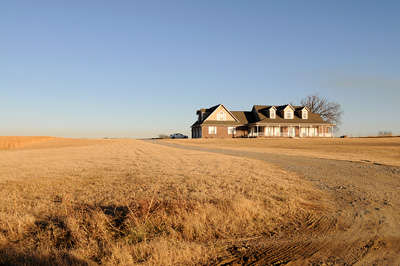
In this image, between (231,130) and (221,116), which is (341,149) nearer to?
(231,130)

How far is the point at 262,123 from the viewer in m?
56.9

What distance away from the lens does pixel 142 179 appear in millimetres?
Answer: 10953

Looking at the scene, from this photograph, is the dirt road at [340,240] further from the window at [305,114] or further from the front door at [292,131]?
the window at [305,114]

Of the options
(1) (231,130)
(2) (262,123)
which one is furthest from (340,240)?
(1) (231,130)

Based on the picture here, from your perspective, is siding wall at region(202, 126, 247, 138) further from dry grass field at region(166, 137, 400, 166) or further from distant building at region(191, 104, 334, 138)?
dry grass field at region(166, 137, 400, 166)

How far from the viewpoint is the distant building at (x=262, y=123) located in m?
58.6

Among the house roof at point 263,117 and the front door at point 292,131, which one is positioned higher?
the house roof at point 263,117

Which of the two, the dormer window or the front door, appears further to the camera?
the dormer window

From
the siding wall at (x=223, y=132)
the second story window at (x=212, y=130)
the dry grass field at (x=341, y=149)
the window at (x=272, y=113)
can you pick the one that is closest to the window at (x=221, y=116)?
the siding wall at (x=223, y=132)

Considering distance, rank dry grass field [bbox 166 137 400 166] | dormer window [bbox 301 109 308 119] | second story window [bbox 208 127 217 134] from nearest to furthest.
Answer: dry grass field [bbox 166 137 400 166] < second story window [bbox 208 127 217 134] < dormer window [bbox 301 109 308 119]

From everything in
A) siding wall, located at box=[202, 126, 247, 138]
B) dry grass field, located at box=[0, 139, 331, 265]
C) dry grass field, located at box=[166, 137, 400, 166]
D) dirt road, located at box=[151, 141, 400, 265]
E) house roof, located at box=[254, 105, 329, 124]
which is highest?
house roof, located at box=[254, 105, 329, 124]

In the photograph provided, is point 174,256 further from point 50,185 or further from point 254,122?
point 254,122

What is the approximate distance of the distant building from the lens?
58.6 m

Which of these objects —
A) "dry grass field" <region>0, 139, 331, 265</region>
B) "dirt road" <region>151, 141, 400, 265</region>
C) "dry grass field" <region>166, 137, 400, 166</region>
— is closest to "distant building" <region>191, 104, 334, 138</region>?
"dry grass field" <region>166, 137, 400, 166</region>
